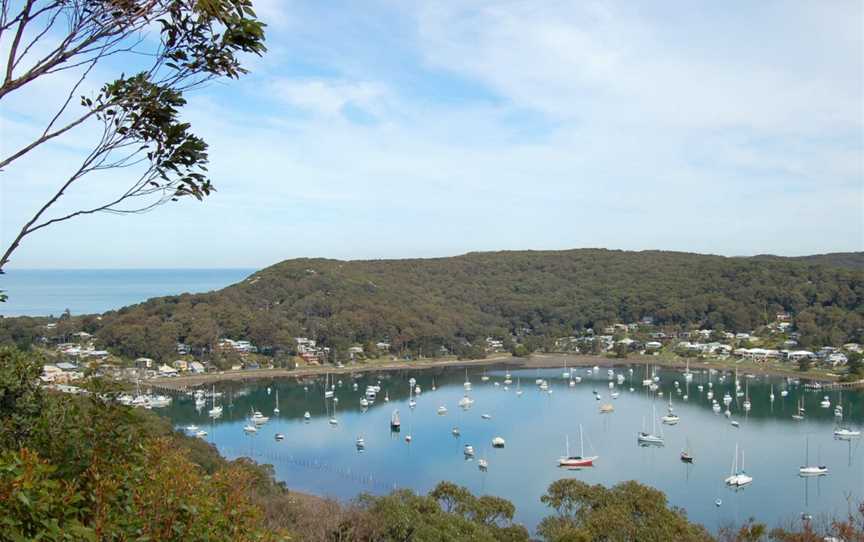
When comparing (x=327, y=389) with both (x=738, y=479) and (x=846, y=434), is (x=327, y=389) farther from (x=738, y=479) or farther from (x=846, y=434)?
(x=846, y=434)

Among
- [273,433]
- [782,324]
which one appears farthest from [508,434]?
[782,324]

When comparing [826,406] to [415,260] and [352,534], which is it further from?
[415,260]

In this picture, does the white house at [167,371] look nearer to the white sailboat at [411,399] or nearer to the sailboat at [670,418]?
the white sailboat at [411,399]

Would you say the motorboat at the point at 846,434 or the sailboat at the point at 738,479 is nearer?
the sailboat at the point at 738,479

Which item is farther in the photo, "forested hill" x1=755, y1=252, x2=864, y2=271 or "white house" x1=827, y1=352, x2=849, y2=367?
"forested hill" x1=755, y1=252, x2=864, y2=271

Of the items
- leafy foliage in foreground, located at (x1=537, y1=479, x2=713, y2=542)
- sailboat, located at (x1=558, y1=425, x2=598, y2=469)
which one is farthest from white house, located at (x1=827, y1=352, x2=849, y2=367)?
leafy foliage in foreground, located at (x1=537, y1=479, x2=713, y2=542)

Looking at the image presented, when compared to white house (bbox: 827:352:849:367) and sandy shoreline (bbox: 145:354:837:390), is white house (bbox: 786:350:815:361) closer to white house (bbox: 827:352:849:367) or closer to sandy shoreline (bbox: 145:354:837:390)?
white house (bbox: 827:352:849:367)

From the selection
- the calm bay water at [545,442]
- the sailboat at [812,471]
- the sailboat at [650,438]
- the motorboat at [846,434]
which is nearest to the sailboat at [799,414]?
the calm bay water at [545,442]
